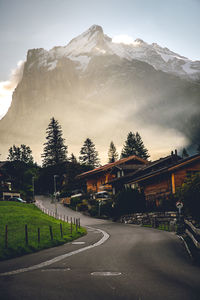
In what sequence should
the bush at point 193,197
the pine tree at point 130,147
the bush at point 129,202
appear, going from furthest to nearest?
the pine tree at point 130,147
the bush at point 129,202
the bush at point 193,197

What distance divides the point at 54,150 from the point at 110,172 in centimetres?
4712

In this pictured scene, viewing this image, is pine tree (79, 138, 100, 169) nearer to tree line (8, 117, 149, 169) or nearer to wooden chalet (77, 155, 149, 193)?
tree line (8, 117, 149, 169)

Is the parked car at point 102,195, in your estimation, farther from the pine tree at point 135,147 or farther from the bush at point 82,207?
the pine tree at point 135,147

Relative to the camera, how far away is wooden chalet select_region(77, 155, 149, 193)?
2717 inches

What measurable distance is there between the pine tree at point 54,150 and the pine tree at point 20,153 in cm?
2222

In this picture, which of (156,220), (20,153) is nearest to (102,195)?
(156,220)

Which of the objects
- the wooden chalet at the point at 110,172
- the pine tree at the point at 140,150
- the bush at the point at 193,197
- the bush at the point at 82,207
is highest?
the pine tree at the point at 140,150

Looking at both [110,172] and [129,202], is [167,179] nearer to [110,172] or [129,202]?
[129,202]

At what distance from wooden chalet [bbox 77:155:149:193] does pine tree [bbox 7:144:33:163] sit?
56291mm

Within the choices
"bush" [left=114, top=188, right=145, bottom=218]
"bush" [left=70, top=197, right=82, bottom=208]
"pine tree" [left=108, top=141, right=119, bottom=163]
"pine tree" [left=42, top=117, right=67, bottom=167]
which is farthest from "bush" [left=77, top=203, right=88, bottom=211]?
"pine tree" [left=108, top=141, right=119, bottom=163]

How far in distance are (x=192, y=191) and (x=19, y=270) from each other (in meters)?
12.8

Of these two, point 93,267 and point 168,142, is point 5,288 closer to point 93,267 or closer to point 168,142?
point 93,267

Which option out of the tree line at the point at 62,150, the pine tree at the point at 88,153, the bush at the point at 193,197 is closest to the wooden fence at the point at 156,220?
the bush at the point at 193,197

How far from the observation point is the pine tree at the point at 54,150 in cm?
11304
